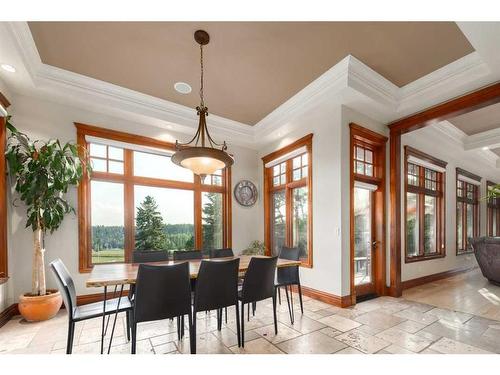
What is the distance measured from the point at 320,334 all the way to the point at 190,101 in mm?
3722

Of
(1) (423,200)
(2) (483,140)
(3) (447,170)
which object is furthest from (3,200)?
(2) (483,140)

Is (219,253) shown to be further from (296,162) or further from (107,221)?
(296,162)

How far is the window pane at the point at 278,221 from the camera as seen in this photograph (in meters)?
5.07

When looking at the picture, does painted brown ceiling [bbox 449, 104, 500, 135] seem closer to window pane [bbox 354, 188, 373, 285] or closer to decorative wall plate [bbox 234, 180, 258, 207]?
window pane [bbox 354, 188, 373, 285]

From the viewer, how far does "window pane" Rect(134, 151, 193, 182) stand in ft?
14.6

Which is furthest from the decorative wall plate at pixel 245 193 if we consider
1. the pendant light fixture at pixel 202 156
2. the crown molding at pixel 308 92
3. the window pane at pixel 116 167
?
the pendant light fixture at pixel 202 156

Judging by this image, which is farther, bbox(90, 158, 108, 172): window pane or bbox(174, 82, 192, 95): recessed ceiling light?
bbox(90, 158, 108, 172): window pane

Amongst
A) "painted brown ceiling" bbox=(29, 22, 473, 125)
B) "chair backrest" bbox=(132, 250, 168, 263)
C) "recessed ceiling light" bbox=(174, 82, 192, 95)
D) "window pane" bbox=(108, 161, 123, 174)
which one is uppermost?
"painted brown ceiling" bbox=(29, 22, 473, 125)

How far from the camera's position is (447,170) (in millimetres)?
5816

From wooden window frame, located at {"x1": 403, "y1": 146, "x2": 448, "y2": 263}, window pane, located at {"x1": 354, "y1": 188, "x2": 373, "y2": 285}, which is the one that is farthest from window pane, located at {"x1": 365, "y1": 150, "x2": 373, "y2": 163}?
wooden window frame, located at {"x1": 403, "y1": 146, "x2": 448, "y2": 263}

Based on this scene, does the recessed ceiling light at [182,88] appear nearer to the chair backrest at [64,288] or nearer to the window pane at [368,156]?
the chair backrest at [64,288]

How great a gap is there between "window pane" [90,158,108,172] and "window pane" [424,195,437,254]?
20.4ft

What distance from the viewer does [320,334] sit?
2709 millimetres
